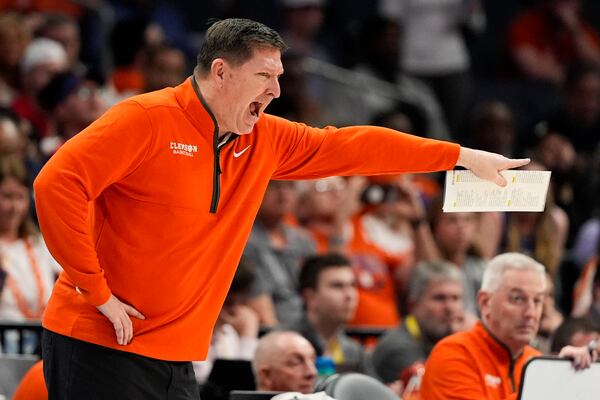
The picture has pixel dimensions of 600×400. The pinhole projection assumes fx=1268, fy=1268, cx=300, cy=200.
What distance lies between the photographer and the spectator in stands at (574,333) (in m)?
6.63

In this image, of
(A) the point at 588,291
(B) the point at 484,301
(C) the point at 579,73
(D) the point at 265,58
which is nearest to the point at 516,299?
(B) the point at 484,301

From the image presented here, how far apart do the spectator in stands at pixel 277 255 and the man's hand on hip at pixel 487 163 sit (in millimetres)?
3407

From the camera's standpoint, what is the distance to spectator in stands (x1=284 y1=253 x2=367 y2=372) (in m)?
7.40

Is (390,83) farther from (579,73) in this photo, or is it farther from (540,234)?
(540,234)

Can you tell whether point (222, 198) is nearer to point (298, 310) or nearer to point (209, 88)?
point (209, 88)

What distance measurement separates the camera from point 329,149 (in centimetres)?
444

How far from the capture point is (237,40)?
4.05 m

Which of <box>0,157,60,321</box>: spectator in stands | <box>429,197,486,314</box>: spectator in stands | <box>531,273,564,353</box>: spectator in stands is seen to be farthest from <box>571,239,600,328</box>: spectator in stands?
<box>0,157,60,321</box>: spectator in stands

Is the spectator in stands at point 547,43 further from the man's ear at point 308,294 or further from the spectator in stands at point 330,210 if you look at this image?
the man's ear at point 308,294

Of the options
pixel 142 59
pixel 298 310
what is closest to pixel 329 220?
pixel 298 310

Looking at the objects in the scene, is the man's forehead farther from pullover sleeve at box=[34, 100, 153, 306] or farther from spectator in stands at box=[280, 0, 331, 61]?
spectator in stands at box=[280, 0, 331, 61]

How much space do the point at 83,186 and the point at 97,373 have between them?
0.61m

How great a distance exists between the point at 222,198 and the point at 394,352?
3.17 m

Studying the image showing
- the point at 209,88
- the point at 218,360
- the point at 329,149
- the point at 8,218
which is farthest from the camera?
the point at 8,218
